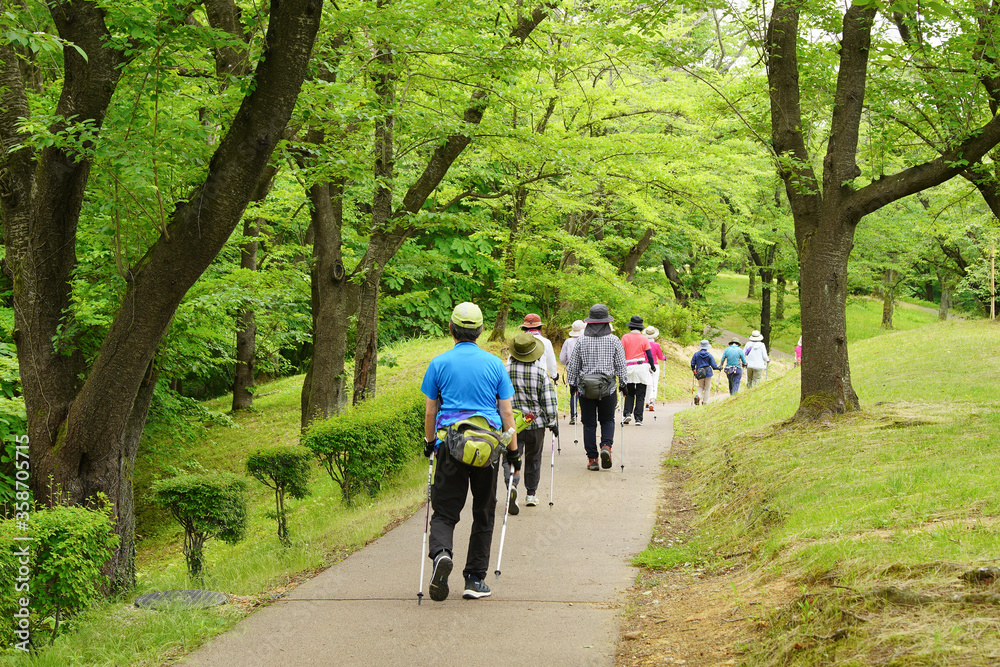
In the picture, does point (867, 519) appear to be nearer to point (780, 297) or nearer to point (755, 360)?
point (755, 360)

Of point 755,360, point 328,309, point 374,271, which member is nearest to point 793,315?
point 755,360

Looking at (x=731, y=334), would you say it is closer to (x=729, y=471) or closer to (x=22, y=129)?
(x=729, y=471)

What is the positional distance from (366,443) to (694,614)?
5.36 meters

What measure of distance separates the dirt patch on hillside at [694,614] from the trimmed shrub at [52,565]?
3.55 metres

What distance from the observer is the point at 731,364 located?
2114 centimetres

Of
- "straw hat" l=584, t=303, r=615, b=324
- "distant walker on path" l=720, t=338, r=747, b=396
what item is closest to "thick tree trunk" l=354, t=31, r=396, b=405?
"straw hat" l=584, t=303, r=615, b=324

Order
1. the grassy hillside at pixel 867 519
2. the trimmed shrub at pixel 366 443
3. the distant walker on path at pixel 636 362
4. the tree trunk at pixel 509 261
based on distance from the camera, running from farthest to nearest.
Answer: the tree trunk at pixel 509 261, the distant walker on path at pixel 636 362, the trimmed shrub at pixel 366 443, the grassy hillside at pixel 867 519

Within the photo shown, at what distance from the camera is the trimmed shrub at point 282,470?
8.05 m

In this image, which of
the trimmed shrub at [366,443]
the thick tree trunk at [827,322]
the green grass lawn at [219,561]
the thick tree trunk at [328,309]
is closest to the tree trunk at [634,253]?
the green grass lawn at [219,561]

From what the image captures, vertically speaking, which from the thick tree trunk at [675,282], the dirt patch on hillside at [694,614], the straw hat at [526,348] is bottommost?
the dirt patch on hillside at [694,614]

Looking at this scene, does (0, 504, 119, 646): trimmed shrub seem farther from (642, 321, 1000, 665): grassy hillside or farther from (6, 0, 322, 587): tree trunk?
(642, 321, 1000, 665): grassy hillside

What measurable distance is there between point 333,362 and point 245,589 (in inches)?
317

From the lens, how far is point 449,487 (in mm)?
5941

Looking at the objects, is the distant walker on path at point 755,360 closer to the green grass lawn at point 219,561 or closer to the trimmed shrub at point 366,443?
the green grass lawn at point 219,561
